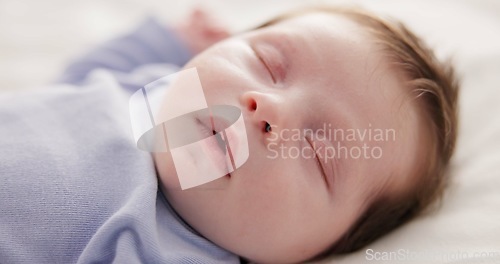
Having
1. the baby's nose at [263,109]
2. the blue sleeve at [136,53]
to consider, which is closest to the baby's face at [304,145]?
the baby's nose at [263,109]

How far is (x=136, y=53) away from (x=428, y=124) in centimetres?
76

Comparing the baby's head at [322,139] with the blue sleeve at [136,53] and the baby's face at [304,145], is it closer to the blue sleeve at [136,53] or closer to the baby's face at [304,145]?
the baby's face at [304,145]

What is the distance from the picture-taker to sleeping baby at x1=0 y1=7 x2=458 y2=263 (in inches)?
30.6

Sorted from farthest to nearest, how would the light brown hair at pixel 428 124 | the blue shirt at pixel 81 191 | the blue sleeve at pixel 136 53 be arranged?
1. the blue sleeve at pixel 136 53
2. the light brown hair at pixel 428 124
3. the blue shirt at pixel 81 191

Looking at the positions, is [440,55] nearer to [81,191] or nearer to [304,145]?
[304,145]

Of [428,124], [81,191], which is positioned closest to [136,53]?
→ [81,191]

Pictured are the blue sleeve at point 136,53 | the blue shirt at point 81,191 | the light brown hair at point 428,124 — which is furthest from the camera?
the blue sleeve at point 136,53

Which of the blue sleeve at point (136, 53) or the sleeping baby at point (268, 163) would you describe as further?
the blue sleeve at point (136, 53)

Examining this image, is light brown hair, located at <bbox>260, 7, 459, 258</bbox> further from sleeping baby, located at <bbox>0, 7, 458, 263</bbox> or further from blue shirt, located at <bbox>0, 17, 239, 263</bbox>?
blue shirt, located at <bbox>0, 17, 239, 263</bbox>

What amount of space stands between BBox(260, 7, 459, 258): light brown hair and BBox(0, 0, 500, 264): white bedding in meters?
0.03

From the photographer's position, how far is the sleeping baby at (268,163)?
2.55 ft

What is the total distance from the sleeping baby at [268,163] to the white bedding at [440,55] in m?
0.07

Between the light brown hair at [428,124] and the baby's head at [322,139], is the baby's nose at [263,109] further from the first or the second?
the light brown hair at [428,124]

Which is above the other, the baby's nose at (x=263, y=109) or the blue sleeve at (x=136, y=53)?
the baby's nose at (x=263, y=109)
